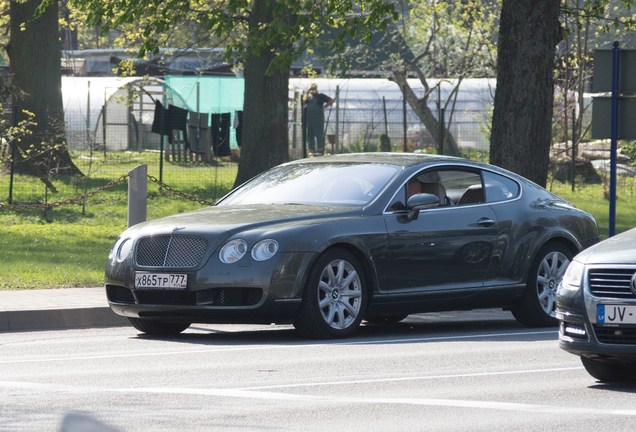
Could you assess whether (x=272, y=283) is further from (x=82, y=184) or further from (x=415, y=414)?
(x=82, y=184)

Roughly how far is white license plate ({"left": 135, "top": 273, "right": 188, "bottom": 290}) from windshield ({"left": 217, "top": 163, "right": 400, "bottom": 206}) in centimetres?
139

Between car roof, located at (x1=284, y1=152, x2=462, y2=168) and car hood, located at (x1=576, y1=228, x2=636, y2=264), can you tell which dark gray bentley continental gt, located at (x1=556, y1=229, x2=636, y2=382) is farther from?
car roof, located at (x1=284, y1=152, x2=462, y2=168)

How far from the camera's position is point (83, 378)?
648 cm

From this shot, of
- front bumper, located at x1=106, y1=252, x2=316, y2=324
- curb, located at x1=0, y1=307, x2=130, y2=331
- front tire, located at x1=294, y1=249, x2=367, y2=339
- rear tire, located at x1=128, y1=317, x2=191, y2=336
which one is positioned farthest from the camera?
curb, located at x1=0, y1=307, x2=130, y2=331

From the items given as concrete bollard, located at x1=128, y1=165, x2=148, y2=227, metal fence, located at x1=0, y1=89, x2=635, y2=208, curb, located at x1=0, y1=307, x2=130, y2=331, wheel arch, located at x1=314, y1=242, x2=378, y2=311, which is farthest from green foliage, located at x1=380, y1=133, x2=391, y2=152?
wheel arch, located at x1=314, y1=242, x2=378, y2=311

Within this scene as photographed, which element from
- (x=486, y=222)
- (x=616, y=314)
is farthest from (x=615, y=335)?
(x=486, y=222)

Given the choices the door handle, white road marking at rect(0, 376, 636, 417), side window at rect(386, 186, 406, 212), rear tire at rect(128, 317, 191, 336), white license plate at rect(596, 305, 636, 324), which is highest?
side window at rect(386, 186, 406, 212)

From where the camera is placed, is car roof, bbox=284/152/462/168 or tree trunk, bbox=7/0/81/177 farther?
tree trunk, bbox=7/0/81/177

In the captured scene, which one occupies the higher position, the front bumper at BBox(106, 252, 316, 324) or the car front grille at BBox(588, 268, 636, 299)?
the car front grille at BBox(588, 268, 636, 299)

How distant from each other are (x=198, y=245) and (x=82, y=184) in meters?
15.2

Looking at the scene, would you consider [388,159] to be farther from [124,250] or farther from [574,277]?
[574,277]

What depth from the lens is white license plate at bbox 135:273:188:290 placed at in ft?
26.0

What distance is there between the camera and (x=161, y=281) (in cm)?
802

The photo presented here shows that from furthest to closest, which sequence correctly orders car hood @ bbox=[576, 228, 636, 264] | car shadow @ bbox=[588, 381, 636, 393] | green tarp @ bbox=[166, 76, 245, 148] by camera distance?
green tarp @ bbox=[166, 76, 245, 148] → car shadow @ bbox=[588, 381, 636, 393] → car hood @ bbox=[576, 228, 636, 264]
